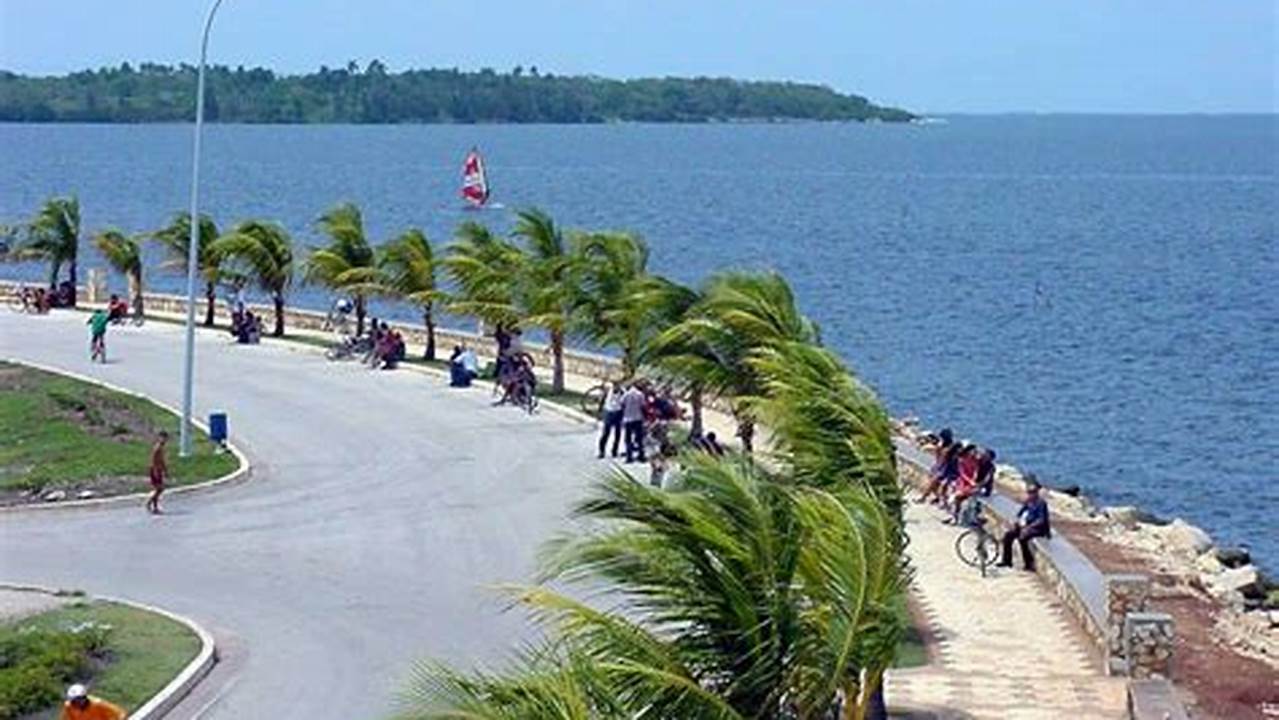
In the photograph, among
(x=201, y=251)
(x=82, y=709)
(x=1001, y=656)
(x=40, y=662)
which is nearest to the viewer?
(x=82, y=709)

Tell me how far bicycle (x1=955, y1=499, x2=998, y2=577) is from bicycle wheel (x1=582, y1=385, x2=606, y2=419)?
1051 centimetres

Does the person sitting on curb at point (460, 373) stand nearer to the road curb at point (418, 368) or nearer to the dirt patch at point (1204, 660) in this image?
the road curb at point (418, 368)

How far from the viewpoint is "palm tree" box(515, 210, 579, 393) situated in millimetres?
37594

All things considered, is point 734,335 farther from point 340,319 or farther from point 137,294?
point 137,294

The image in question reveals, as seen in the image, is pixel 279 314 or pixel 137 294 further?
pixel 137 294

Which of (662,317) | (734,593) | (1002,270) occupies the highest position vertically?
(734,593)

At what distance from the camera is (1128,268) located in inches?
3969

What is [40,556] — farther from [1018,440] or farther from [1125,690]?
[1018,440]

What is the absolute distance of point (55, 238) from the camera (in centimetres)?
5575

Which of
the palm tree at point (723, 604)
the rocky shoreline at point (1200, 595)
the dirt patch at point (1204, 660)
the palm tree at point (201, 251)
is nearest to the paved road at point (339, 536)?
the dirt patch at point (1204, 660)

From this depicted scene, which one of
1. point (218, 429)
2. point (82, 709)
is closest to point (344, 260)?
point (218, 429)

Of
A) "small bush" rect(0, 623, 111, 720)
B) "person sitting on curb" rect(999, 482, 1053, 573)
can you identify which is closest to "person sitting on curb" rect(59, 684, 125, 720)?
"small bush" rect(0, 623, 111, 720)

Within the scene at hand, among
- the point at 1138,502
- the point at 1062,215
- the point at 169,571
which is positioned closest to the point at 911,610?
the point at 169,571

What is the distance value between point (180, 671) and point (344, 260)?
26998mm
